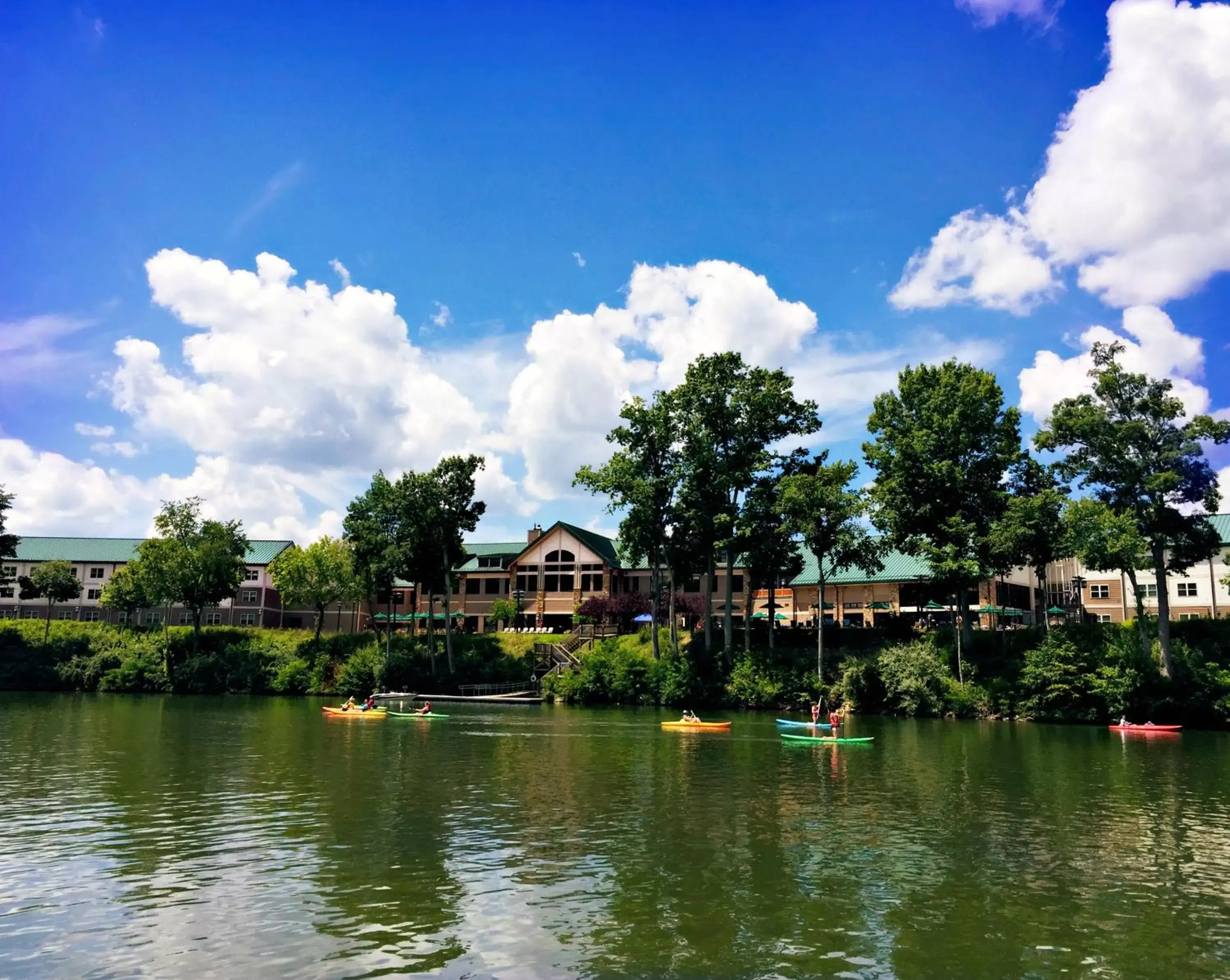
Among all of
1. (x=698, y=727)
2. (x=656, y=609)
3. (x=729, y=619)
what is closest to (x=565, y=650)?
(x=656, y=609)

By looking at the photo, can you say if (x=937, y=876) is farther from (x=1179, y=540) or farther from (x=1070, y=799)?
(x=1179, y=540)

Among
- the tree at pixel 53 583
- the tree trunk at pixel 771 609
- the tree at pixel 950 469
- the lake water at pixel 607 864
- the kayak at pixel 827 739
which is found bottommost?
the kayak at pixel 827 739

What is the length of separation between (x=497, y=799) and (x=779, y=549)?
44.3m

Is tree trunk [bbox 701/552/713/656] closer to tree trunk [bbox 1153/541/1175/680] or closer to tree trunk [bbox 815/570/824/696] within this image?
tree trunk [bbox 815/570/824/696]

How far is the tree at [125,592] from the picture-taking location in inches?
3627

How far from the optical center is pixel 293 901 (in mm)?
16438

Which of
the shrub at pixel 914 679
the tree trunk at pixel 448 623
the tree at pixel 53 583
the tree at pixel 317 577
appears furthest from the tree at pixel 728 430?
the tree at pixel 53 583

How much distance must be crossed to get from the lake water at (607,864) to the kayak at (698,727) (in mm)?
11065

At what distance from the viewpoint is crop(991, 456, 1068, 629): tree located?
190ft

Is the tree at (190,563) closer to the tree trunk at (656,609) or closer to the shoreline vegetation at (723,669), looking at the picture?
the shoreline vegetation at (723,669)

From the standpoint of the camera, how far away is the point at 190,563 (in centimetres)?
8869

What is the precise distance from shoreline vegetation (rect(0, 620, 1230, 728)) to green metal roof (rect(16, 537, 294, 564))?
1694 cm

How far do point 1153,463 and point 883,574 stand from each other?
32683 mm

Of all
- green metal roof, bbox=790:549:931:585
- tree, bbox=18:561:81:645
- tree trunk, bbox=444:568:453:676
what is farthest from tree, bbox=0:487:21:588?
green metal roof, bbox=790:549:931:585
